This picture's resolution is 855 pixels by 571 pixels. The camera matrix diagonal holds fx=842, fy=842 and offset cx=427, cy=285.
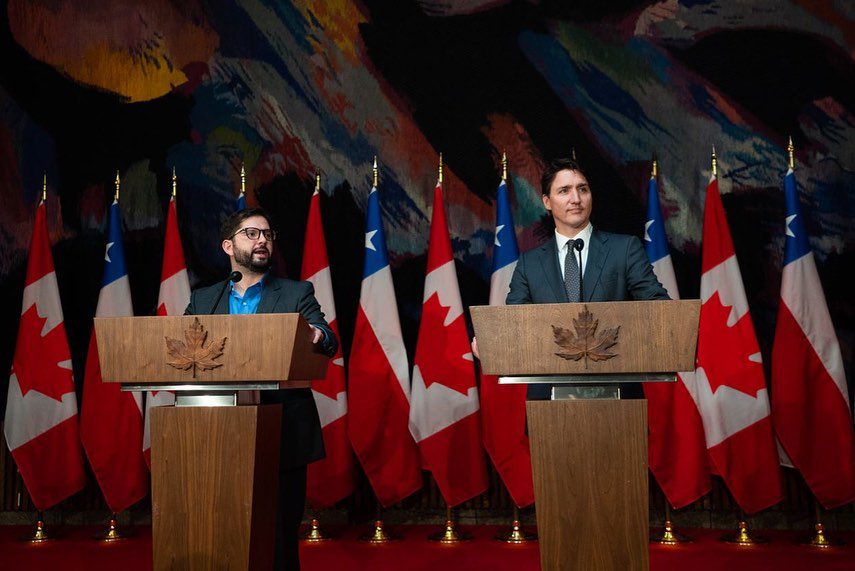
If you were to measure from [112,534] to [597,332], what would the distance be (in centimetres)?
388

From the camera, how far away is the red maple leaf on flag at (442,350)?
514 cm

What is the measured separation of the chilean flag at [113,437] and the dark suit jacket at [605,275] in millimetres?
3241

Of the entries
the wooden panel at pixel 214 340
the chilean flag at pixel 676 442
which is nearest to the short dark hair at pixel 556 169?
the wooden panel at pixel 214 340

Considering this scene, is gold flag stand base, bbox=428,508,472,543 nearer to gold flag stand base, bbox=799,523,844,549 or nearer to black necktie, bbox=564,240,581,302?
gold flag stand base, bbox=799,523,844,549

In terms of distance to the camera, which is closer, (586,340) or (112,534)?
(586,340)

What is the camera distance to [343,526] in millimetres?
5445

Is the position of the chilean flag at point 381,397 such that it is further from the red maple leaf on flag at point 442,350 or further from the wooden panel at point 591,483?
the wooden panel at point 591,483

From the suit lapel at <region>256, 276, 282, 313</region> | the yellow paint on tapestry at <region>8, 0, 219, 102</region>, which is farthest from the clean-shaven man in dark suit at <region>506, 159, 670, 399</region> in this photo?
the yellow paint on tapestry at <region>8, 0, 219, 102</region>

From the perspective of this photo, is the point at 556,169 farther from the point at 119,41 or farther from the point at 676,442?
the point at 119,41

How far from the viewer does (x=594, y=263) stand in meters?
3.09

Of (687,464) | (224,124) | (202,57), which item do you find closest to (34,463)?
(224,124)

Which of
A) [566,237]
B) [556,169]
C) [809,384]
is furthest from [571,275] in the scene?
[809,384]

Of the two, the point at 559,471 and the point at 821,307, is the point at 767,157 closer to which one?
the point at 821,307

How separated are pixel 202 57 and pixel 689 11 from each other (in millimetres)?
3398
